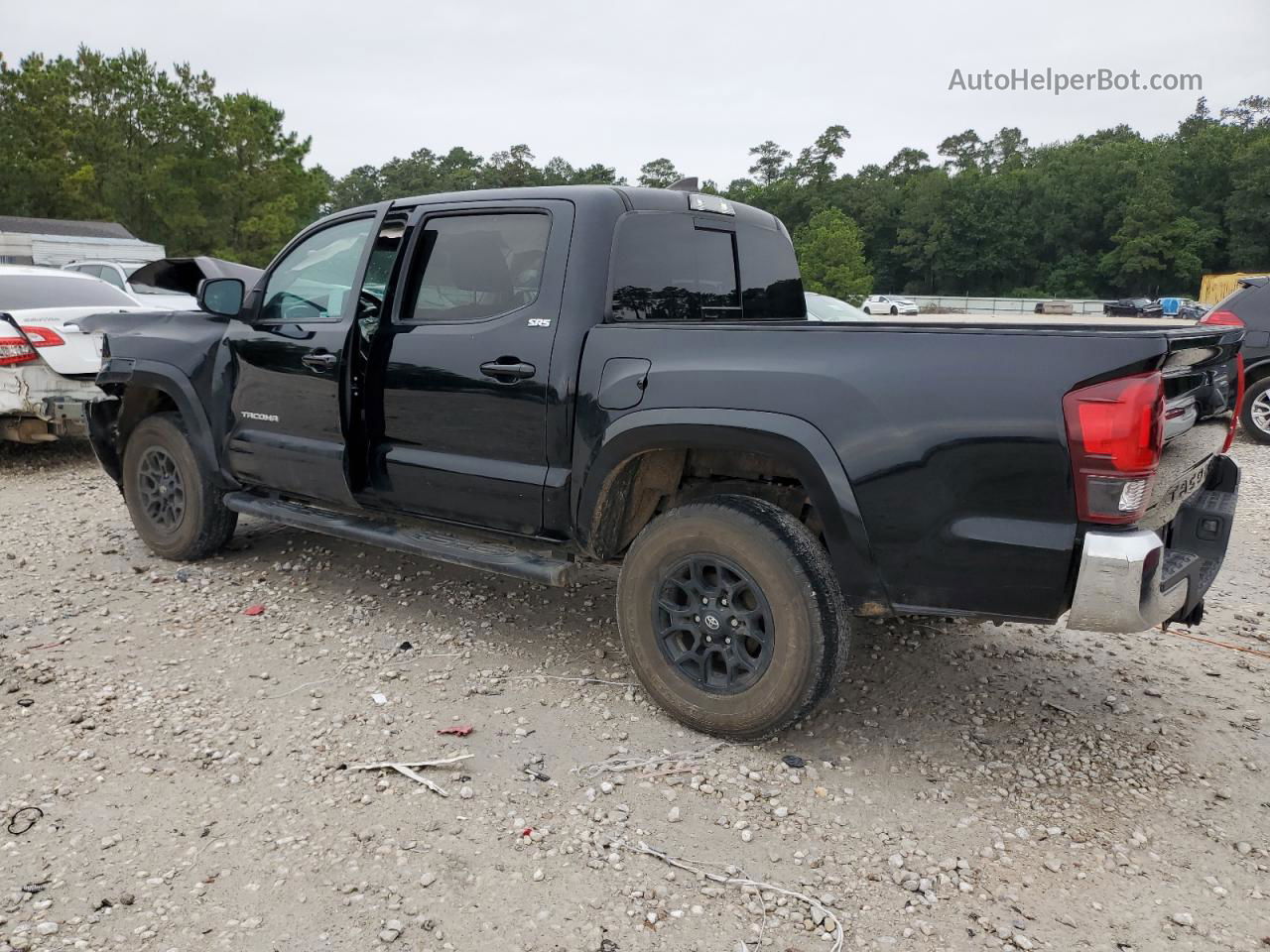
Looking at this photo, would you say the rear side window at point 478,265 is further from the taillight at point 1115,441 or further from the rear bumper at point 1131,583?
the rear bumper at point 1131,583

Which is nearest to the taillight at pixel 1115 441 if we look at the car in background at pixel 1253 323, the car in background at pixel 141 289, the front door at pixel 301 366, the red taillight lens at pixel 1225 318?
the front door at pixel 301 366

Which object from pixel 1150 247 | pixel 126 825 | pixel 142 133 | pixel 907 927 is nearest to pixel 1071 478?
pixel 907 927

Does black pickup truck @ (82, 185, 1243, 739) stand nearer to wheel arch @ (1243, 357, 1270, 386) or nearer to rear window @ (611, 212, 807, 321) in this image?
rear window @ (611, 212, 807, 321)

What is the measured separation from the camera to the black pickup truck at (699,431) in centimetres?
273

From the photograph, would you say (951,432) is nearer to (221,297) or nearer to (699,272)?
(699,272)

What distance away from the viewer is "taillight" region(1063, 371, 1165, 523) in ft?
8.50

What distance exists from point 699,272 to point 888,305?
50.0 meters

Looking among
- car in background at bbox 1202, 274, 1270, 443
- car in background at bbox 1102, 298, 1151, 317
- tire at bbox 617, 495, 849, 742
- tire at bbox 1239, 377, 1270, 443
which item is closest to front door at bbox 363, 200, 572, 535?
tire at bbox 617, 495, 849, 742

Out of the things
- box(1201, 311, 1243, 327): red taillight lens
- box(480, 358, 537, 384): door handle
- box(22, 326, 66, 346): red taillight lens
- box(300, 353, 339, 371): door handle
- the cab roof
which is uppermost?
the cab roof

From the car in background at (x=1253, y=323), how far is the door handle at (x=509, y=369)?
27.0 feet

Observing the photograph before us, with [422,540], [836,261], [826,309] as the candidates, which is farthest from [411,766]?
[836,261]

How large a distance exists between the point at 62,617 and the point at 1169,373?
4868 millimetres

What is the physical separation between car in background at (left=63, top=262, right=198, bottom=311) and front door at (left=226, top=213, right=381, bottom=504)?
3.60m

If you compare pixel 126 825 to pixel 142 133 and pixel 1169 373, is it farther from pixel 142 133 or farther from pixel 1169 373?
pixel 142 133
